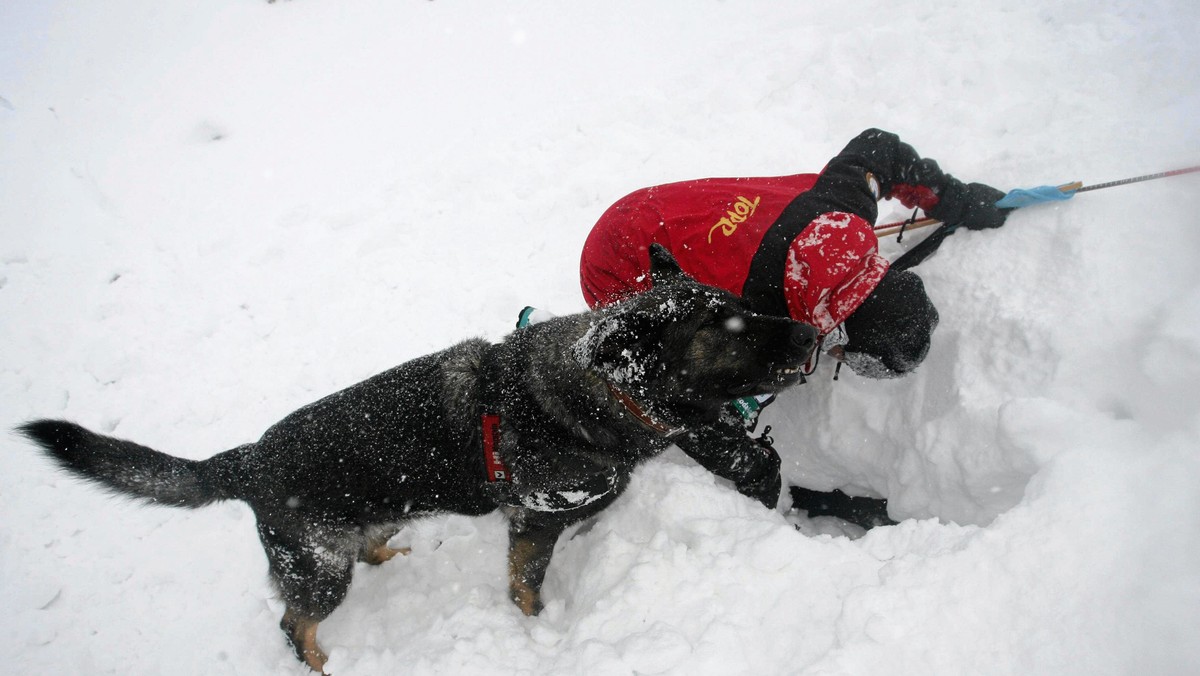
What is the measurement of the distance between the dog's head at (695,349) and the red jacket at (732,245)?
540 mm

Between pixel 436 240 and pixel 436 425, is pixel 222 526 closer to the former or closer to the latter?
pixel 436 425

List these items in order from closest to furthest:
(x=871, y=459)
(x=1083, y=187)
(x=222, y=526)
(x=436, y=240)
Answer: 1. (x=1083, y=187)
2. (x=871, y=459)
3. (x=222, y=526)
4. (x=436, y=240)

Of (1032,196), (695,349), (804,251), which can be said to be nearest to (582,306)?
(804,251)

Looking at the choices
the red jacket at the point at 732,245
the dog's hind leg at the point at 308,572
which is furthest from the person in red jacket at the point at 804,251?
the dog's hind leg at the point at 308,572

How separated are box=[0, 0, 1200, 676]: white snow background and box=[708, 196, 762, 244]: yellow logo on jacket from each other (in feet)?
4.90

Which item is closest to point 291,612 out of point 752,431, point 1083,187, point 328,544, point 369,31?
point 328,544

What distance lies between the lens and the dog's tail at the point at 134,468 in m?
2.90

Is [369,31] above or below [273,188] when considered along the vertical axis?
above

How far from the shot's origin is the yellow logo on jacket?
10.5ft

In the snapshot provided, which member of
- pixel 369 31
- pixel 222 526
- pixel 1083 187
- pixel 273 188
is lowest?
pixel 222 526

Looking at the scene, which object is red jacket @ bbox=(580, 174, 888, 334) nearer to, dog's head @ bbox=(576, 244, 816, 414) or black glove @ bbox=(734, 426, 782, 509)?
dog's head @ bbox=(576, 244, 816, 414)

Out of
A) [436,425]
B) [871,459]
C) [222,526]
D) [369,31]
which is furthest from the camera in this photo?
[369,31]

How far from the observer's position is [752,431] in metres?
4.00

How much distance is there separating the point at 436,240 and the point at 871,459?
16.7 feet
